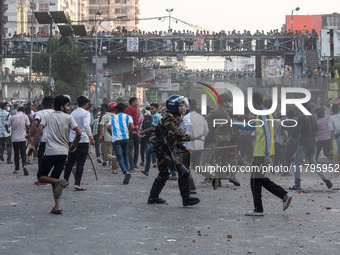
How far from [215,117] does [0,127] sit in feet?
28.7

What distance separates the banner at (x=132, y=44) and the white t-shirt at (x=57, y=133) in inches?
2163

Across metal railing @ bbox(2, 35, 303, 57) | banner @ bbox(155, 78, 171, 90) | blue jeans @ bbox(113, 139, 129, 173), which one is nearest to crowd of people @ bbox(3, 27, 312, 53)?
metal railing @ bbox(2, 35, 303, 57)

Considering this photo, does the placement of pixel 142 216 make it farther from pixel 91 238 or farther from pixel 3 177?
pixel 3 177

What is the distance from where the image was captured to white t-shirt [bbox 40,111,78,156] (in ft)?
33.3

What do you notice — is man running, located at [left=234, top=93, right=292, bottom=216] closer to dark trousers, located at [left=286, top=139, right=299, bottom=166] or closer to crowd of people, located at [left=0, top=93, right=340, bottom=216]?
crowd of people, located at [left=0, top=93, right=340, bottom=216]

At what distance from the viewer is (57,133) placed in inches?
405

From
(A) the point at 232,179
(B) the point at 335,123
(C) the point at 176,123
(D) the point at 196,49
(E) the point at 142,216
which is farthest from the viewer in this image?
(D) the point at 196,49

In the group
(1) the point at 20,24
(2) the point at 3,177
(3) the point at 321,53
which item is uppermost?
(1) the point at 20,24

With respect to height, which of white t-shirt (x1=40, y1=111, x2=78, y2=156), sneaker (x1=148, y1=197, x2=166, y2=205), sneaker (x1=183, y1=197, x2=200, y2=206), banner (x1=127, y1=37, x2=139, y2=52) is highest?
banner (x1=127, y1=37, x2=139, y2=52)

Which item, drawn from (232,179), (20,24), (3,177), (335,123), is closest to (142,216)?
(232,179)

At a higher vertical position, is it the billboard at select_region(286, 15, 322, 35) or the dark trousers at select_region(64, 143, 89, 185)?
the billboard at select_region(286, 15, 322, 35)

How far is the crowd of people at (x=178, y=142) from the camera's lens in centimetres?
1025

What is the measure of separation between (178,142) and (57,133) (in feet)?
5.93

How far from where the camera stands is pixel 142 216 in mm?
9688
